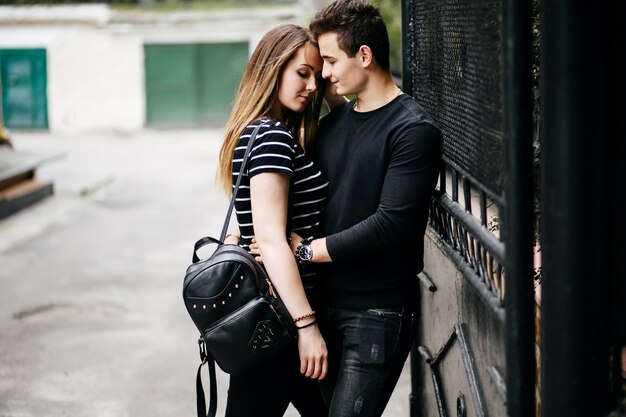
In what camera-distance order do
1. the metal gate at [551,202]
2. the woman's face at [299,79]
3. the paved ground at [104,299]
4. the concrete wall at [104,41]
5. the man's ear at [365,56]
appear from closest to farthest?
the metal gate at [551,202], the man's ear at [365,56], the woman's face at [299,79], the paved ground at [104,299], the concrete wall at [104,41]

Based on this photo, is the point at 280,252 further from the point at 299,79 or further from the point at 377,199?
the point at 299,79

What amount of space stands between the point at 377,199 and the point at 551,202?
799 millimetres

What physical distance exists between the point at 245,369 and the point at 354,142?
749mm

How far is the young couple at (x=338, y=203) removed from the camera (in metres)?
2.60

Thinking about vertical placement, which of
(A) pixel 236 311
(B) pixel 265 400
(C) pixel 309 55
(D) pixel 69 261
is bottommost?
(D) pixel 69 261

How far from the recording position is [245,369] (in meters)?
2.70

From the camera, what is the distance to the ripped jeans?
2697 mm

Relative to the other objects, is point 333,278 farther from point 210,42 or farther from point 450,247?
point 210,42

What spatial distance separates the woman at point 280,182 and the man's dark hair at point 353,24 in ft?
0.47

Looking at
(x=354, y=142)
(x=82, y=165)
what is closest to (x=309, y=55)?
(x=354, y=142)

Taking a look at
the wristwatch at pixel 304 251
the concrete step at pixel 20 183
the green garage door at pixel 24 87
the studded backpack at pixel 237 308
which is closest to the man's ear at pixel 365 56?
the studded backpack at pixel 237 308

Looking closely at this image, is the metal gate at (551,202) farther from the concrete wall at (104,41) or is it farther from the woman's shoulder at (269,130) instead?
the concrete wall at (104,41)

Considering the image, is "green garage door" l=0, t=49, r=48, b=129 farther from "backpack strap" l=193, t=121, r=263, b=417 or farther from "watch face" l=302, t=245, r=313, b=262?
"watch face" l=302, t=245, r=313, b=262

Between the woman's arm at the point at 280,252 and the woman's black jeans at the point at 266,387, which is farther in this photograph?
the woman's black jeans at the point at 266,387
